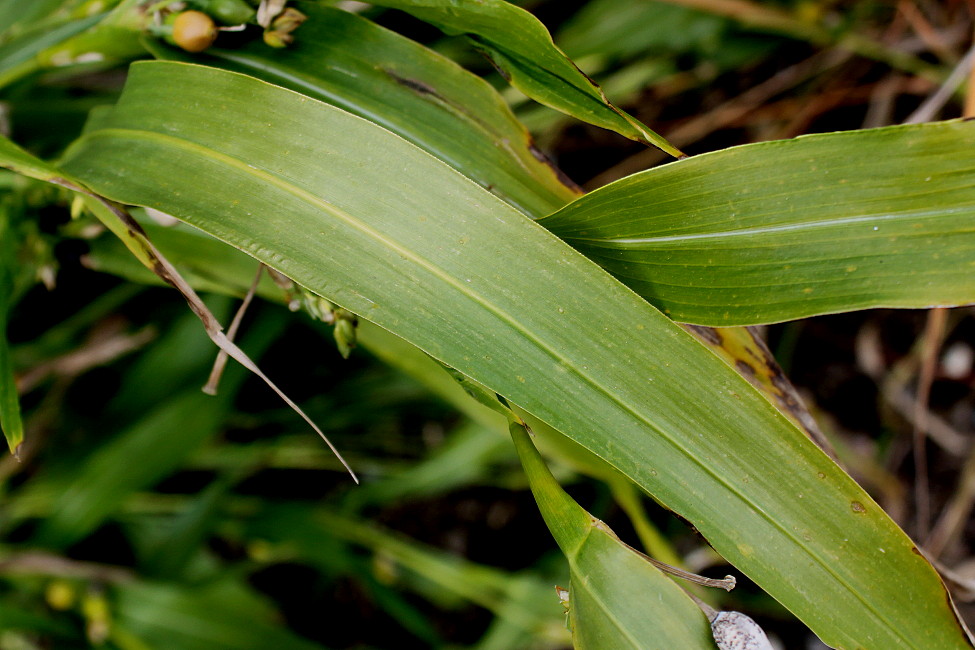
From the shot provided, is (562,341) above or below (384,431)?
below

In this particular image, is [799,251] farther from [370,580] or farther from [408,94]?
[370,580]

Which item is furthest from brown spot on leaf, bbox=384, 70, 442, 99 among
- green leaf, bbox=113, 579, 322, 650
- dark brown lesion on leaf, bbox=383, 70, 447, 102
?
green leaf, bbox=113, 579, 322, 650

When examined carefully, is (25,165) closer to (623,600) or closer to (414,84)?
(414,84)

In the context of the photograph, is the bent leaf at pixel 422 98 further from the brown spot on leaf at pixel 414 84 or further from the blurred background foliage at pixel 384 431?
the blurred background foliage at pixel 384 431

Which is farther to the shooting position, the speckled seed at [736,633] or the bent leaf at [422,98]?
the bent leaf at [422,98]

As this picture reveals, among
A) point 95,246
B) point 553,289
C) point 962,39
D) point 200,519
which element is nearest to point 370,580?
point 200,519

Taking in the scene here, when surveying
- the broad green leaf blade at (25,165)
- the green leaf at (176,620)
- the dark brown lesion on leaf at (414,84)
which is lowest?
the green leaf at (176,620)

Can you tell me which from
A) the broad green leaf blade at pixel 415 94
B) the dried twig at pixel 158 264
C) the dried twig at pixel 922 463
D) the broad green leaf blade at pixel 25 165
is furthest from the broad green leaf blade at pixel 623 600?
the dried twig at pixel 922 463

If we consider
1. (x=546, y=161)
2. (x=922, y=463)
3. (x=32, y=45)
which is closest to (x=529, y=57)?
(x=546, y=161)
